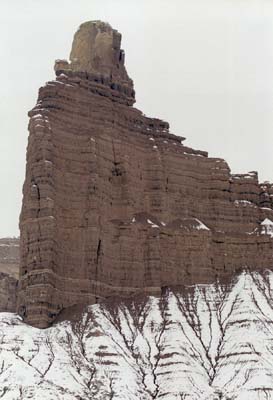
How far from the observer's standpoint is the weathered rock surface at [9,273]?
488ft

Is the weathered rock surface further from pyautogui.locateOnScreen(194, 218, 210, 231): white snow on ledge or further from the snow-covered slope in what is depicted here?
pyautogui.locateOnScreen(194, 218, 210, 231): white snow on ledge

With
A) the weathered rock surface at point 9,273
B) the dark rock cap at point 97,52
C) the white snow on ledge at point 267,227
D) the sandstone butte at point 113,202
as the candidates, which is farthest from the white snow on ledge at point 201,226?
the weathered rock surface at point 9,273

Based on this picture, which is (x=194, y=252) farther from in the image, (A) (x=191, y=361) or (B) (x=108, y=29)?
(B) (x=108, y=29)

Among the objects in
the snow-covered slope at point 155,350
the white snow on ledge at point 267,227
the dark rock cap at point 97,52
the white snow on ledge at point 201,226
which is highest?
the dark rock cap at point 97,52

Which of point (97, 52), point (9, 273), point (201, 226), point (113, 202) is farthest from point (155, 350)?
point (9, 273)

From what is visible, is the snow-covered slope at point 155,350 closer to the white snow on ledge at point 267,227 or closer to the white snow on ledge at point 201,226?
the white snow on ledge at point 201,226

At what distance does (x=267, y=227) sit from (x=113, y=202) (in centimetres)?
2145

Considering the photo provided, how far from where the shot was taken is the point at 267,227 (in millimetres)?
147125

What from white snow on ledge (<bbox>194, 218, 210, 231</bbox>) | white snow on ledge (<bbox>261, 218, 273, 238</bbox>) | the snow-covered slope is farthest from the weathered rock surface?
white snow on ledge (<bbox>261, 218, 273, 238</bbox>)

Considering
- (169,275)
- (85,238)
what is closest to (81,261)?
(85,238)

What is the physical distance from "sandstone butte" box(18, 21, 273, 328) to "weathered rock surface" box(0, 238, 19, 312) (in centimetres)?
1758

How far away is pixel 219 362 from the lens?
401 feet

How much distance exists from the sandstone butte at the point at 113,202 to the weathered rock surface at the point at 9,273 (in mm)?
17577

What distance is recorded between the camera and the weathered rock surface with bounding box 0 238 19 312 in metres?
149
